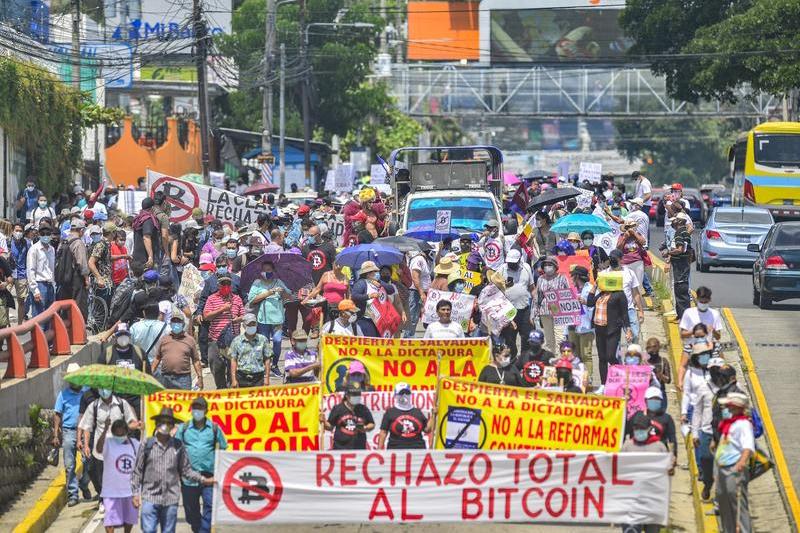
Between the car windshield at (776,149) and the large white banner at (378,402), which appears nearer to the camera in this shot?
the large white banner at (378,402)

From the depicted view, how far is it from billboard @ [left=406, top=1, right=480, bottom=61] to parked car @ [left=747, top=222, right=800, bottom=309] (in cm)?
6102

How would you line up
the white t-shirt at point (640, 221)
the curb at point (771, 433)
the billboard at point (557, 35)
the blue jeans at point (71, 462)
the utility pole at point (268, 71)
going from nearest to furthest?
the curb at point (771, 433)
the blue jeans at point (71, 462)
the white t-shirt at point (640, 221)
the utility pole at point (268, 71)
the billboard at point (557, 35)

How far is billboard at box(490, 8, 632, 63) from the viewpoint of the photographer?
82750 millimetres

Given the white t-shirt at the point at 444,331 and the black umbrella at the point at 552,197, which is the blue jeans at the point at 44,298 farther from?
the black umbrella at the point at 552,197

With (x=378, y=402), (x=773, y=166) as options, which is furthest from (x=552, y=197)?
(x=773, y=166)

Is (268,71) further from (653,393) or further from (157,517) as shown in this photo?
(157,517)

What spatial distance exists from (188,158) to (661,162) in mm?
86375

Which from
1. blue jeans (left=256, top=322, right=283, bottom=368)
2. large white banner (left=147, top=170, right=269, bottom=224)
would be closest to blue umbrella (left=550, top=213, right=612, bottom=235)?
large white banner (left=147, top=170, right=269, bottom=224)

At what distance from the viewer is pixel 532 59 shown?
83438mm

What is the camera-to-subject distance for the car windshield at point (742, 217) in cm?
3644

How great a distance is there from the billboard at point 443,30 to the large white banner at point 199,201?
198 feet

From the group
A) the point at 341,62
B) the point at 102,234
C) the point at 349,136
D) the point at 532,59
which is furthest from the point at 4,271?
the point at 532,59

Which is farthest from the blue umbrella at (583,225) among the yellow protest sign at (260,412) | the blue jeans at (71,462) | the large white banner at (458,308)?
the yellow protest sign at (260,412)

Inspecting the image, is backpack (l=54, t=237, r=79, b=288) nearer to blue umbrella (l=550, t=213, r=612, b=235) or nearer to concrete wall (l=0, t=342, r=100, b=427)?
concrete wall (l=0, t=342, r=100, b=427)
